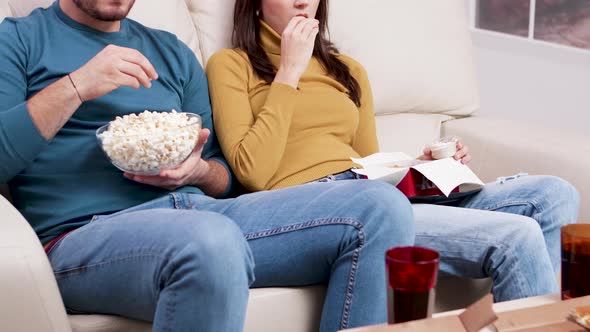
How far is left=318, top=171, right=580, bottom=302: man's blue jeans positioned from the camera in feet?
5.26

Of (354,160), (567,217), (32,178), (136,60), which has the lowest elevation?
(567,217)

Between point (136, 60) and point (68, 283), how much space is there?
1.42 ft

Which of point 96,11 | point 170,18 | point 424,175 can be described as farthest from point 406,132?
point 96,11

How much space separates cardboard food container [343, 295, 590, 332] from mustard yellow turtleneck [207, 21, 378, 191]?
784 mm

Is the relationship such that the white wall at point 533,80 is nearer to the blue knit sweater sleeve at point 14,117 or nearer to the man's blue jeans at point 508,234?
the man's blue jeans at point 508,234

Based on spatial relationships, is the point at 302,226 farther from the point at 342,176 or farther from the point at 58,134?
the point at 58,134

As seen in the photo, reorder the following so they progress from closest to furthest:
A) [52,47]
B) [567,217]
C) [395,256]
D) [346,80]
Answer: [395,256] < [52,47] < [567,217] < [346,80]

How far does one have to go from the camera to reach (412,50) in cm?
236

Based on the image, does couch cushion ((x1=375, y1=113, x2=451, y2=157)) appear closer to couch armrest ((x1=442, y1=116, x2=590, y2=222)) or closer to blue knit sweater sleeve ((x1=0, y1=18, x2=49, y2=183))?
couch armrest ((x1=442, y1=116, x2=590, y2=222))

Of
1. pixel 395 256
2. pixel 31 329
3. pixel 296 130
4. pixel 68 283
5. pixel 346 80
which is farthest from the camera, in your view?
pixel 346 80

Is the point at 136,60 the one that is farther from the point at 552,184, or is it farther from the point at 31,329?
the point at 552,184

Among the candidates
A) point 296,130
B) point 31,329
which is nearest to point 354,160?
point 296,130

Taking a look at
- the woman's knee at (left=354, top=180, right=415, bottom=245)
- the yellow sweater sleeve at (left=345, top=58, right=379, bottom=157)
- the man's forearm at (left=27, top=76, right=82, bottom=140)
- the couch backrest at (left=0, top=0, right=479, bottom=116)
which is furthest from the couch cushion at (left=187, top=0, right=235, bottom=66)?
the woman's knee at (left=354, top=180, right=415, bottom=245)

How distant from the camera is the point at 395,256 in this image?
3.31ft
